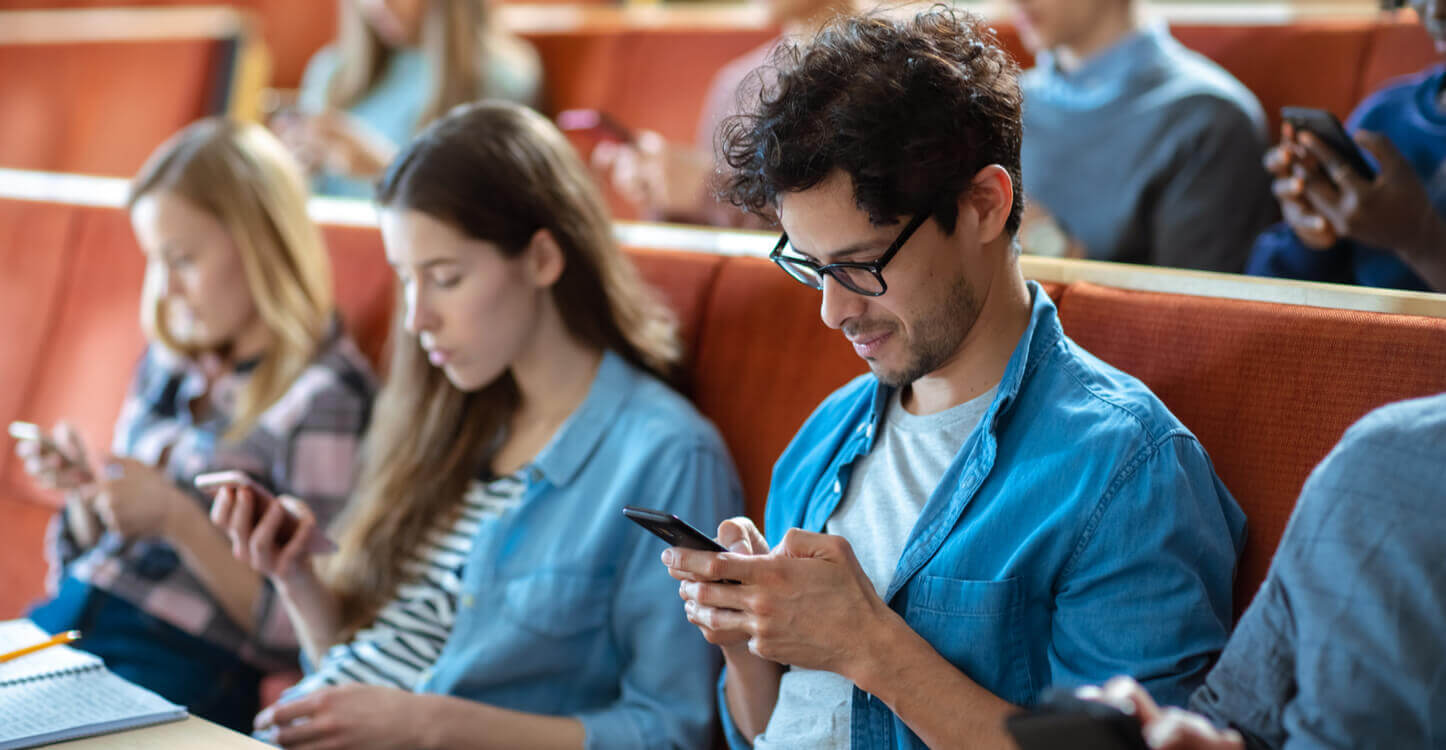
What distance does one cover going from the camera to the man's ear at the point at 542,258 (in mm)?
1505

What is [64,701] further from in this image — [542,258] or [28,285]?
[28,285]

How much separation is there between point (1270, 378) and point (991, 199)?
0.31 m

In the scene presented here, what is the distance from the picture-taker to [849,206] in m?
1.03

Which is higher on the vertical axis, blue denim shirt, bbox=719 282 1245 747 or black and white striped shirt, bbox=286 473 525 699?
blue denim shirt, bbox=719 282 1245 747

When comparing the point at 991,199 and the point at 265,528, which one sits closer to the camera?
the point at 991,199

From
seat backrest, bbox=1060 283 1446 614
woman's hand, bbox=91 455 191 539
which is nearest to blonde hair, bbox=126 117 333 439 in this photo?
woman's hand, bbox=91 455 191 539

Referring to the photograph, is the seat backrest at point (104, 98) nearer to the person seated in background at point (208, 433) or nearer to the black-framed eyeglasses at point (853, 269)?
the person seated in background at point (208, 433)

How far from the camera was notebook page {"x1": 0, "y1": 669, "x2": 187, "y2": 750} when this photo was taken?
1064mm

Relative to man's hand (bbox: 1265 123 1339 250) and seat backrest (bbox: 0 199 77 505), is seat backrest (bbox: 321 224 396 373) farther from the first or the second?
man's hand (bbox: 1265 123 1339 250)

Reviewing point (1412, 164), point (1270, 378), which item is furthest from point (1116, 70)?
point (1270, 378)

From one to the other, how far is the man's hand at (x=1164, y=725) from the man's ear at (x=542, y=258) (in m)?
0.94

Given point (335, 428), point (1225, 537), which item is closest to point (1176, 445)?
point (1225, 537)

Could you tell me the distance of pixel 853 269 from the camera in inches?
41.4

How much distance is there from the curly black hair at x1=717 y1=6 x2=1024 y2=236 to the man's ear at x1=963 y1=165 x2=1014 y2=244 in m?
0.01
